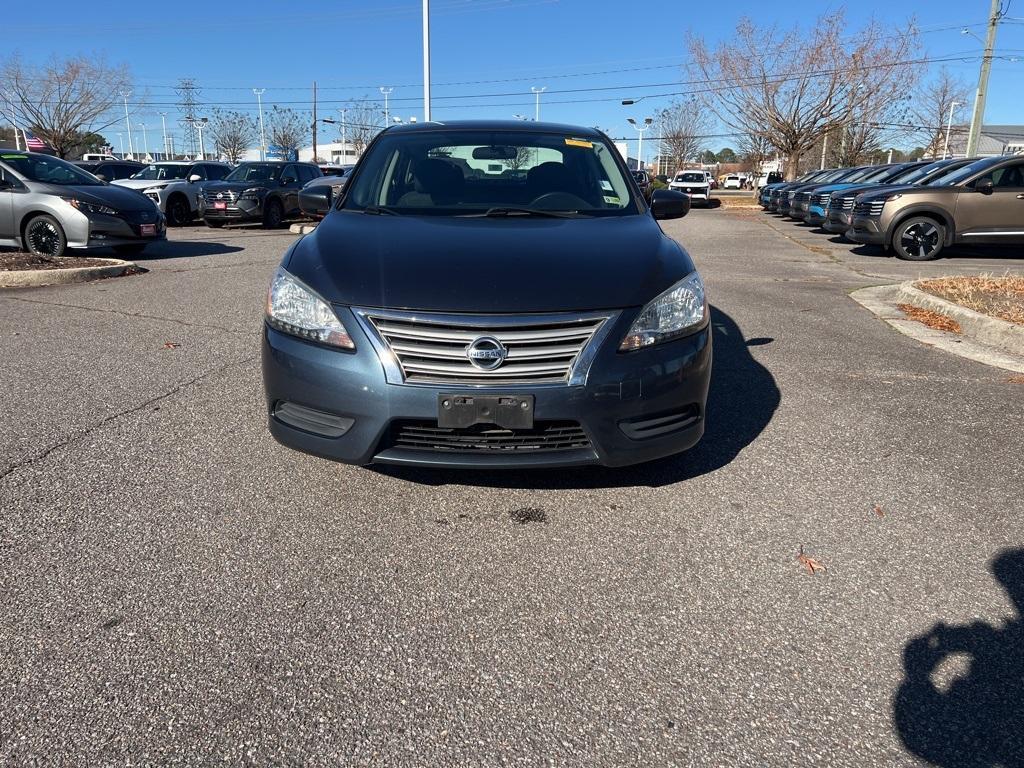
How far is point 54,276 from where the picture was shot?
28.9ft

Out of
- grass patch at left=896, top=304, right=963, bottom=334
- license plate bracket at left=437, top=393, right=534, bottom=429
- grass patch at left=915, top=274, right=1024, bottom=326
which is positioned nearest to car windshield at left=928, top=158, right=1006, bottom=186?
grass patch at left=915, top=274, right=1024, bottom=326

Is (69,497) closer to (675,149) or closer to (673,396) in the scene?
(673,396)

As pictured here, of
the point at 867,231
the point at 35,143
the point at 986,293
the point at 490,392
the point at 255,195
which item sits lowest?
the point at 986,293

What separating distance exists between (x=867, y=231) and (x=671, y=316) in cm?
1141

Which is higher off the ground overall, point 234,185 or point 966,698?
point 234,185

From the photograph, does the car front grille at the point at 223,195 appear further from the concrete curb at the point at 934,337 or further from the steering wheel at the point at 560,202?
the steering wheel at the point at 560,202

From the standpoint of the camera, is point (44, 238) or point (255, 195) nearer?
point (44, 238)

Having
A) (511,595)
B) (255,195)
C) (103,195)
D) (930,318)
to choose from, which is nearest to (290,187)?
(255,195)

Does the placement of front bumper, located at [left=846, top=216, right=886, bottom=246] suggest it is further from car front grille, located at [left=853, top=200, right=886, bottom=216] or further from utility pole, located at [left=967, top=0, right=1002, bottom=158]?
utility pole, located at [left=967, top=0, right=1002, bottom=158]

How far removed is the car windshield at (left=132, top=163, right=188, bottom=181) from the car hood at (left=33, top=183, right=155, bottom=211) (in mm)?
10262

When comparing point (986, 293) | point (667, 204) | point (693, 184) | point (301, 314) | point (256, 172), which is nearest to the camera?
A: point (301, 314)

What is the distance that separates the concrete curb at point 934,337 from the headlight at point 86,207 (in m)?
9.95

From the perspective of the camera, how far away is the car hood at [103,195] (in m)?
10.4

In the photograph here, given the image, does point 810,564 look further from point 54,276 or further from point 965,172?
point 965,172
